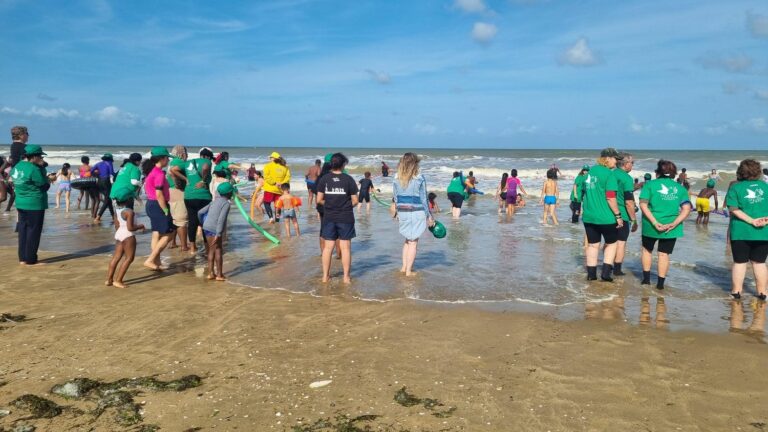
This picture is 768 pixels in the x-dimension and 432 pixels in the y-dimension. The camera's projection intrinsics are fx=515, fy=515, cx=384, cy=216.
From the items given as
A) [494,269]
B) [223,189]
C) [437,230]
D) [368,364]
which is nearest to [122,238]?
[223,189]

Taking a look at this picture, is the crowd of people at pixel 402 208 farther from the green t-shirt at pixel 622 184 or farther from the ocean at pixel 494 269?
the ocean at pixel 494 269

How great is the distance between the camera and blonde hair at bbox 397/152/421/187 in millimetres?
7477

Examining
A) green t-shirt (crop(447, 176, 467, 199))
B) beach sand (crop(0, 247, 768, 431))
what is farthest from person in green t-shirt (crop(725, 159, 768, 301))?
green t-shirt (crop(447, 176, 467, 199))

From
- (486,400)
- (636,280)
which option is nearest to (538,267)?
(636,280)

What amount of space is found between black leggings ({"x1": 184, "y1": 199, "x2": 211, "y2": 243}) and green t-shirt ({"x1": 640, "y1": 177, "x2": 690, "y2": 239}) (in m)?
7.01

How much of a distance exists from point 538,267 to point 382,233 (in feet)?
14.4

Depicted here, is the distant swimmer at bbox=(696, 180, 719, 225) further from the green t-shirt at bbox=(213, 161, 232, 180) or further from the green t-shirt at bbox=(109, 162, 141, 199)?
the green t-shirt at bbox=(109, 162, 141, 199)

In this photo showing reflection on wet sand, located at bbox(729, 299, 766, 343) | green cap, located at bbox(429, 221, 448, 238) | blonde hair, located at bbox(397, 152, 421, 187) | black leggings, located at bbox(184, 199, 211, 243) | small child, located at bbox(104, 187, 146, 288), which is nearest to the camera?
reflection on wet sand, located at bbox(729, 299, 766, 343)

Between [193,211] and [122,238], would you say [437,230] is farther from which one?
[122,238]

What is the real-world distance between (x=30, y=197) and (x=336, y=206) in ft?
16.2

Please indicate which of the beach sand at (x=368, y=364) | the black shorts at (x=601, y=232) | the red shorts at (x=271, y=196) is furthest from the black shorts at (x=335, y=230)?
the red shorts at (x=271, y=196)

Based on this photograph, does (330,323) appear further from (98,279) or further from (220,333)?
(98,279)

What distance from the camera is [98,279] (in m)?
7.35

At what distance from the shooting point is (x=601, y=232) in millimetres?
7477
